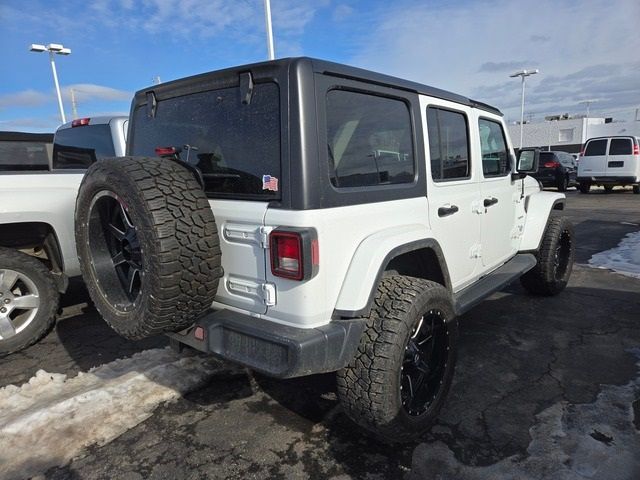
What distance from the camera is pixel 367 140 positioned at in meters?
2.48

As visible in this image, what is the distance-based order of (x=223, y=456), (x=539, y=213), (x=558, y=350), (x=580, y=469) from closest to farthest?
(x=580, y=469) → (x=223, y=456) → (x=558, y=350) → (x=539, y=213)

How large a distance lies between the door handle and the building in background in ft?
181

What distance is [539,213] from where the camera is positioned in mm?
4672

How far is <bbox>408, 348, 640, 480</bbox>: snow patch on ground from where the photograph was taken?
89.4 inches

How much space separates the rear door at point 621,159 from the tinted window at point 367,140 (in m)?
16.9

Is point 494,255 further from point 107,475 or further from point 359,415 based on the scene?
point 107,475

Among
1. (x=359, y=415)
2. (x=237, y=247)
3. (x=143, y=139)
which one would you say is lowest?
(x=359, y=415)

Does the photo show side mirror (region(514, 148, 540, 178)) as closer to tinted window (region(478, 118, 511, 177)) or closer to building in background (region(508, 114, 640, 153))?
tinted window (region(478, 118, 511, 177))

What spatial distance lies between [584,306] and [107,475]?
4659mm

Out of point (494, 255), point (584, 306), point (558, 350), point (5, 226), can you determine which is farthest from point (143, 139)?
point (584, 306)

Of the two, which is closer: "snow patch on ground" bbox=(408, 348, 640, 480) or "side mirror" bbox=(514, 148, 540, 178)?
"snow patch on ground" bbox=(408, 348, 640, 480)

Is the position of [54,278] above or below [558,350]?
above

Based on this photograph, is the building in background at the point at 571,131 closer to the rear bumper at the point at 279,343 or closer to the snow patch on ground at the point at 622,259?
the snow patch on ground at the point at 622,259

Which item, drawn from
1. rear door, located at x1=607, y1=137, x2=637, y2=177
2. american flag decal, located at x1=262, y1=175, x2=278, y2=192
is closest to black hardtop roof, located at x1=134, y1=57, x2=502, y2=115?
american flag decal, located at x1=262, y1=175, x2=278, y2=192
